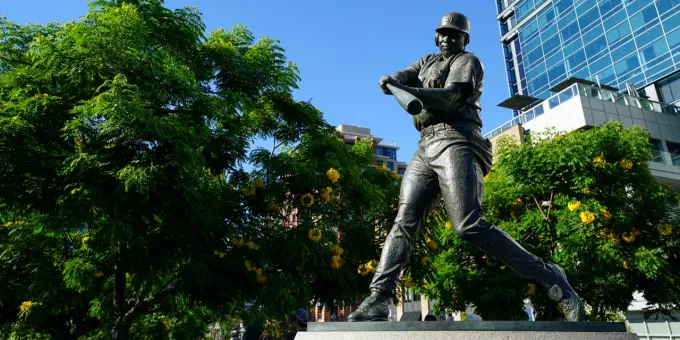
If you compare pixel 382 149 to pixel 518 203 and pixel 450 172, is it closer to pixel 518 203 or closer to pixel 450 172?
pixel 518 203

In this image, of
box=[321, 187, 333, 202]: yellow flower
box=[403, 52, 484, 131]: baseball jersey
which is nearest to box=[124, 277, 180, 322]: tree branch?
box=[321, 187, 333, 202]: yellow flower

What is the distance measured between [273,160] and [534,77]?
1475 inches

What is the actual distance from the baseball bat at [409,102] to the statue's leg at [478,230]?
560mm

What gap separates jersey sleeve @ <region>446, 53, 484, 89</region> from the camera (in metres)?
3.80

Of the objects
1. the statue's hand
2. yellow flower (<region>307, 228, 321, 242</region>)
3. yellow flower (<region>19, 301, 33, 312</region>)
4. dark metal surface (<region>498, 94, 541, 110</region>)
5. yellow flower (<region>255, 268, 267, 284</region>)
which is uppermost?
dark metal surface (<region>498, 94, 541, 110</region>)

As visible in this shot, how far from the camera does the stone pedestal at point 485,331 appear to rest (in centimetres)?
299

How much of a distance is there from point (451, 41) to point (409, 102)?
1.11 m

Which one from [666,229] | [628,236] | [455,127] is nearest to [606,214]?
[628,236]

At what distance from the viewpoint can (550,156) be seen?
13859 millimetres

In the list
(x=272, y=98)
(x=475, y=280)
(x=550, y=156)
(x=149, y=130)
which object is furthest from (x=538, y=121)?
(x=149, y=130)

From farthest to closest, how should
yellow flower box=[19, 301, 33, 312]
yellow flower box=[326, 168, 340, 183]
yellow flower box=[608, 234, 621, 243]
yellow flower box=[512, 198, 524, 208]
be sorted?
yellow flower box=[512, 198, 524, 208]
yellow flower box=[608, 234, 621, 243]
yellow flower box=[19, 301, 33, 312]
yellow flower box=[326, 168, 340, 183]

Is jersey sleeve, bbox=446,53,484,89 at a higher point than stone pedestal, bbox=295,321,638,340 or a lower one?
higher

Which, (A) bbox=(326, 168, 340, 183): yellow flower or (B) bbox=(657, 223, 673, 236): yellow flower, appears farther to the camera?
(B) bbox=(657, 223, 673, 236): yellow flower

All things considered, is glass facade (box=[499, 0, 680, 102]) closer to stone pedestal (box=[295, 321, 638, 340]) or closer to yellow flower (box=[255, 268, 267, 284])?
yellow flower (box=[255, 268, 267, 284])
